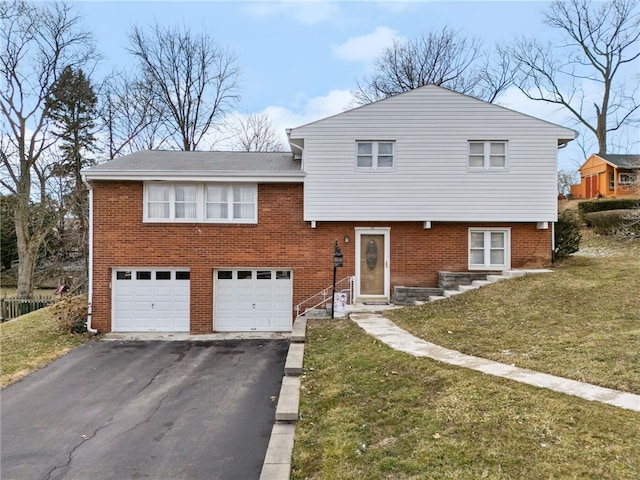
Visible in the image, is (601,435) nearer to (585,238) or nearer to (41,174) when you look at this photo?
(585,238)

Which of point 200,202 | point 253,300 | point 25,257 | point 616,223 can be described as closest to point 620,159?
point 616,223

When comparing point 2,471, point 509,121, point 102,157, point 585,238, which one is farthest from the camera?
point 102,157

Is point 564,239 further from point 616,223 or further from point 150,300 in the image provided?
point 150,300

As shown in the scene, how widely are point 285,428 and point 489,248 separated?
9.55 m

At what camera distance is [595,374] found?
5.25 metres

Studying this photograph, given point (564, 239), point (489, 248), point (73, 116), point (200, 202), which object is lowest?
point (489, 248)

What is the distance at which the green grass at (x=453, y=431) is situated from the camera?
11.2 ft

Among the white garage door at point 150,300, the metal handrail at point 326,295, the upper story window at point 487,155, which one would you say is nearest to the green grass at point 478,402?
the metal handrail at point 326,295

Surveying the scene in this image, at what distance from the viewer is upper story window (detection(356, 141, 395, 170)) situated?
11.7m

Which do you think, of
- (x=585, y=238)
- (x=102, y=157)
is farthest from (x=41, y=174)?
(x=585, y=238)

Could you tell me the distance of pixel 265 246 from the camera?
457 inches

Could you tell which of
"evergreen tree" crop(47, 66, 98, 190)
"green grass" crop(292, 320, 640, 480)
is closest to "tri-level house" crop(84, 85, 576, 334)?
"green grass" crop(292, 320, 640, 480)

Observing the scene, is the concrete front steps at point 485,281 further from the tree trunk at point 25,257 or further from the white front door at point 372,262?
the tree trunk at point 25,257

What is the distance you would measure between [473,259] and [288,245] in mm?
5932
